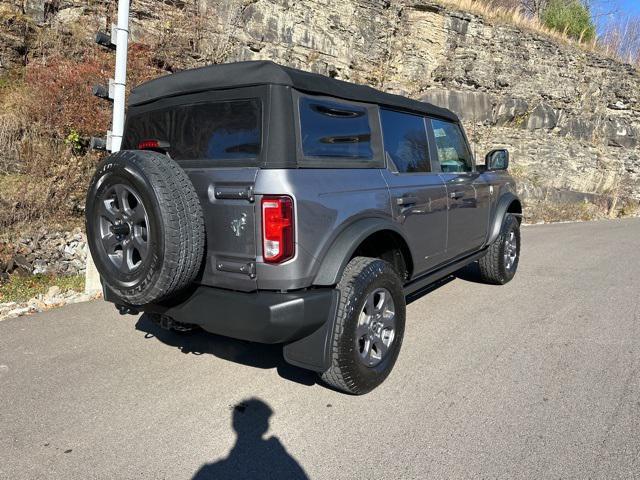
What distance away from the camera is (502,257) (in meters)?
5.80

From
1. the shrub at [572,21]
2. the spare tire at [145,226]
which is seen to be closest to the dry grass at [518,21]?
the shrub at [572,21]

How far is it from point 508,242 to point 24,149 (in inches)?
309

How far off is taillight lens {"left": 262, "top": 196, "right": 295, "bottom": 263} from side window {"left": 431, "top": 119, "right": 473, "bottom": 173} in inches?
93.2

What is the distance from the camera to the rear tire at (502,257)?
18.8ft

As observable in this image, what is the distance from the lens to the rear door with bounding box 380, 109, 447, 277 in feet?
12.1

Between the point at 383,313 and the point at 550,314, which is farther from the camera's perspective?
the point at 550,314

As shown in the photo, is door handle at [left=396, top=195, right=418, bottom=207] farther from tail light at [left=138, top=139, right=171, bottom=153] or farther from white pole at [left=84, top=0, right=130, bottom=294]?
white pole at [left=84, top=0, right=130, bottom=294]

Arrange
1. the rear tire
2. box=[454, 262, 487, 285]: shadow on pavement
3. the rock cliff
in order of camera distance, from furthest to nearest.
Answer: the rock cliff < box=[454, 262, 487, 285]: shadow on pavement < the rear tire

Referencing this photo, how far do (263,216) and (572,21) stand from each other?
2595cm

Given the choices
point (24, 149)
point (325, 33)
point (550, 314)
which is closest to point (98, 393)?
point (550, 314)

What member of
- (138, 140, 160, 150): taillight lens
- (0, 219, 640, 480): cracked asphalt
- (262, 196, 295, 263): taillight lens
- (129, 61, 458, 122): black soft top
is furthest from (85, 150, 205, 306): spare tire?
(0, 219, 640, 480): cracked asphalt

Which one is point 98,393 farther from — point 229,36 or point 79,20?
point 229,36

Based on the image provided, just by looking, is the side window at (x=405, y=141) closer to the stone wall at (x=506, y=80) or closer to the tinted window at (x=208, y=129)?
the tinted window at (x=208, y=129)

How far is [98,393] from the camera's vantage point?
3.27 meters
